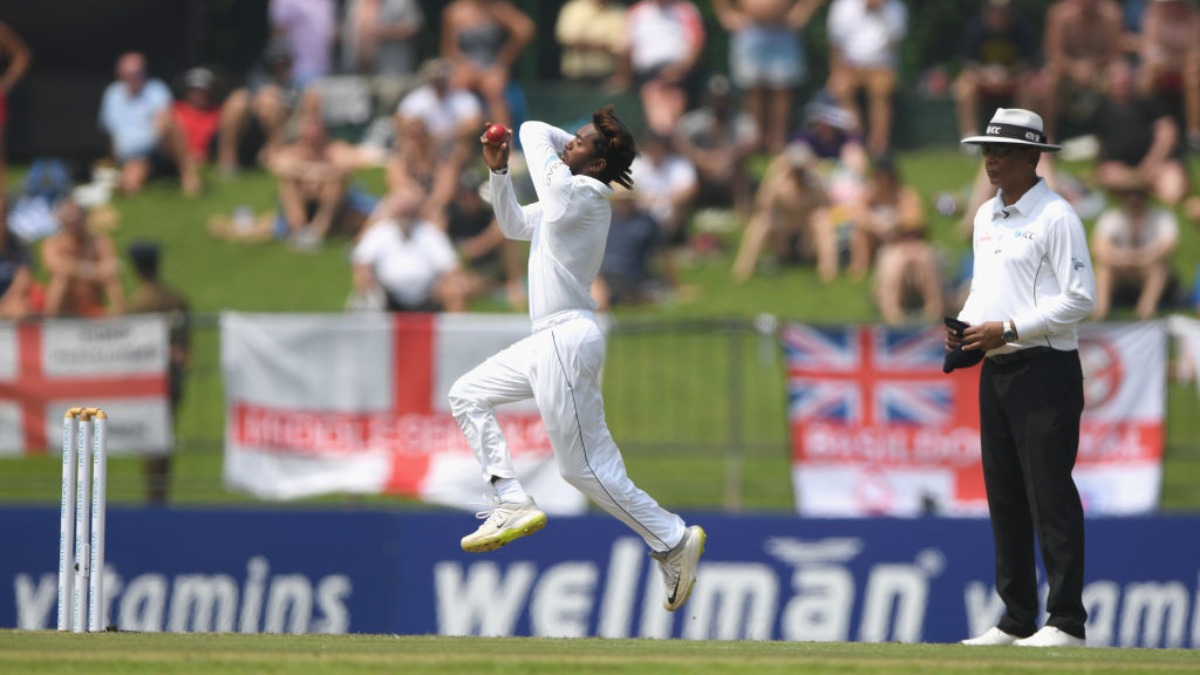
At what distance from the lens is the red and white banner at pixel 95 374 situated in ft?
46.0

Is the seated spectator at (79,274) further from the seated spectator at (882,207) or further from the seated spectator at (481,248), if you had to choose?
the seated spectator at (882,207)

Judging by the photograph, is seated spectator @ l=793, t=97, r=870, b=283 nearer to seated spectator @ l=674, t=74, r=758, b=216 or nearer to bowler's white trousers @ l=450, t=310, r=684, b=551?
seated spectator @ l=674, t=74, r=758, b=216

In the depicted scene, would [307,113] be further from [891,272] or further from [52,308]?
[891,272]

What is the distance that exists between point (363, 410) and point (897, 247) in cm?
484

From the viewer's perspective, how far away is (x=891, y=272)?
52.1ft

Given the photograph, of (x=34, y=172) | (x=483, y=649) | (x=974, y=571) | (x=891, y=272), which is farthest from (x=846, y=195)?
(x=483, y=649)

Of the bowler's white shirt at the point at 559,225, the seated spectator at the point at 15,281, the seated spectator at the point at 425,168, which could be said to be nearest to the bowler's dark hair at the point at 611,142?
the bowler's white shirt at the point at 559,225

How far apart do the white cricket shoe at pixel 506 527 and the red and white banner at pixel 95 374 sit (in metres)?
6.35

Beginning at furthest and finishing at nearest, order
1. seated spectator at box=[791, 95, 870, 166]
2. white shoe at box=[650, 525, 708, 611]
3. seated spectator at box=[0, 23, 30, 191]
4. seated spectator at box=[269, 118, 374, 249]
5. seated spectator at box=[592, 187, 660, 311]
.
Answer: seated spectator at box=[0, 23, 30, 191] → seated spectator at box=[791, 95, 870, 166] → seated spectator at box=[269, 118, 374, 249] → seated spectator at box=[592, 187, 660, 311] → white shoe at box=[650, 525, 708, 611]

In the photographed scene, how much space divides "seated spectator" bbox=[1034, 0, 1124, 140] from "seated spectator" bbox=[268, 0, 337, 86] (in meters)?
7.57

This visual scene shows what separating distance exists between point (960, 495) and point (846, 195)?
522 cm

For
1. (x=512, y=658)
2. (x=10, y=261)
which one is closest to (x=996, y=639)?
(x=512, y=658)

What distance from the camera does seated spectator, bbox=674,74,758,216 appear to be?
18656 millimetres

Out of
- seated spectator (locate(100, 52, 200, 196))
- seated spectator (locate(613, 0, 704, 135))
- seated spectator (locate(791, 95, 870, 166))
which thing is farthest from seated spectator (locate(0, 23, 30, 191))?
seated spectator (locate(791, 95, 870, 166))
